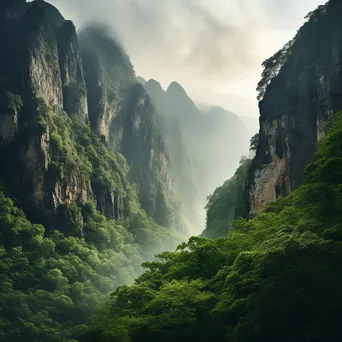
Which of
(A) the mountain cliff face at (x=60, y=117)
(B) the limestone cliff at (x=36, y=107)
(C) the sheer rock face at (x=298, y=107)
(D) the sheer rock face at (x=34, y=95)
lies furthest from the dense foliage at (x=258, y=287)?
(A) the mountain cliff face at (x=60, y=117)

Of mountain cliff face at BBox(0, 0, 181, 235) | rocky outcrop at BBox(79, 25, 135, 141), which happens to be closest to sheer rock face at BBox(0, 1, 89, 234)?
mountain cliff face at BBox(0, 0, 181, 235)

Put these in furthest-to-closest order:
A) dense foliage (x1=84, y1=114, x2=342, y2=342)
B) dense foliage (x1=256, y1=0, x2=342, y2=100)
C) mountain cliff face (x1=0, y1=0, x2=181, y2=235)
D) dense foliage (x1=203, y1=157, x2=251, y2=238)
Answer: mountain cliff face (x1=0, y1=0, x2=181, y2=235), dense foliage (x1=203, y1=157, x2=251, y2=238), dense foliage (x1=256, y1=0, x2=342, y2=100), dense foliage (x1=84, y1=114, x2=342, y2=342)

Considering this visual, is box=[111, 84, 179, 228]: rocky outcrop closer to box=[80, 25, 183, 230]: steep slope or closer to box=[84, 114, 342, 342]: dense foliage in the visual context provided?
box=[80, 25, 183, 230]: steep slope

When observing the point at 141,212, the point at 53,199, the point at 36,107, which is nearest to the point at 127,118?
the point at 141,212

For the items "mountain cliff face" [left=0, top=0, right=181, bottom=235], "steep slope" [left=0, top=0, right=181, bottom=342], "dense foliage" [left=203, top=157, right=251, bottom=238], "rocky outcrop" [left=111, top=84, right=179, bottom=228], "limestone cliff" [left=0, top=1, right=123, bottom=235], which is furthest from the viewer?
"rocky outcrop" [left=111, top=84, right=179, bottom=228]

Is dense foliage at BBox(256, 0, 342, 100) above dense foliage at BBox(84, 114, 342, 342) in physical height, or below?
above

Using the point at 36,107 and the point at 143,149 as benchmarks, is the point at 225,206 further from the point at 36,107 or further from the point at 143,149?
the point at 143,149

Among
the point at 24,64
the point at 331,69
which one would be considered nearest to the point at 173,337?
the point at 331,69
